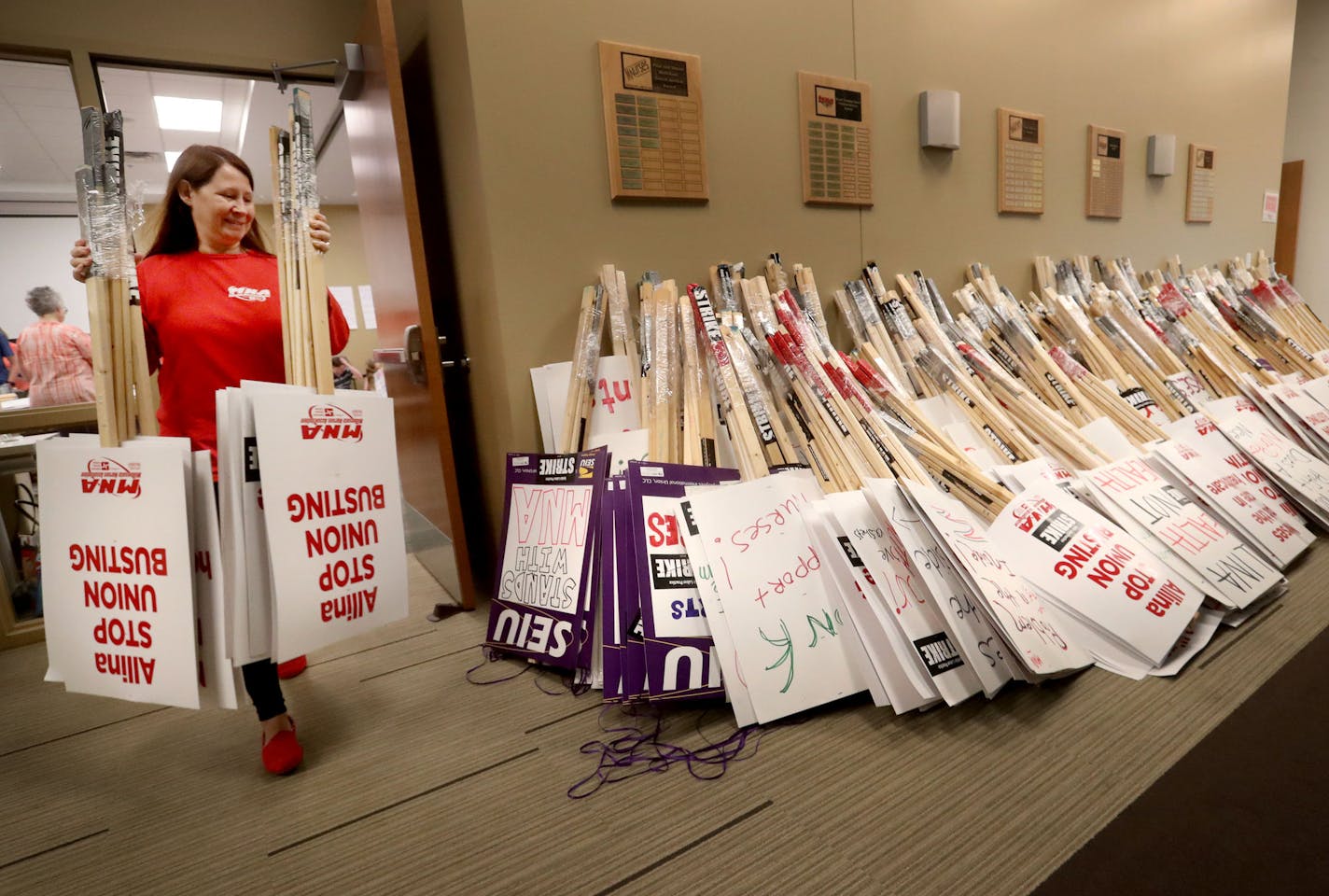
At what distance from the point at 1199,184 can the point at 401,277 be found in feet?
16.1

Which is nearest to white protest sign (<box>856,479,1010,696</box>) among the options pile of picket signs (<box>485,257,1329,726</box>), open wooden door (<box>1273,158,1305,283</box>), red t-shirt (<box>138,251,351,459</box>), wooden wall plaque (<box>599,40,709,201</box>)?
pile of picket signs (<box>485,257,1329,726</box>)

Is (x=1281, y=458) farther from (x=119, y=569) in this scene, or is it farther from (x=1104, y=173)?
(x=119, y=569)

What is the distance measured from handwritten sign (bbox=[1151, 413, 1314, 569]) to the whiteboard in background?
32.3 ft

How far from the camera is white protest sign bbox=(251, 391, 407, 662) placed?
1315 millimetres

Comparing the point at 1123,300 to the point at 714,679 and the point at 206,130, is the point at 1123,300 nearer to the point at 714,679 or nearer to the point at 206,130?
the point at 714,679

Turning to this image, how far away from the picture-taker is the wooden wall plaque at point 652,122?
207 centimetres

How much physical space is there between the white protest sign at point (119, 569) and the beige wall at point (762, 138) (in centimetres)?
95

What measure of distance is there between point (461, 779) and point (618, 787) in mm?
344

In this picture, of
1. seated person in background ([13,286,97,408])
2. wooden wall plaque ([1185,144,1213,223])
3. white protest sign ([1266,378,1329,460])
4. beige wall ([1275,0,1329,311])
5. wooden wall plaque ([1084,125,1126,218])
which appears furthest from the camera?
beige wall ([1275,0,1329,311])

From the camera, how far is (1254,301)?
388 cm

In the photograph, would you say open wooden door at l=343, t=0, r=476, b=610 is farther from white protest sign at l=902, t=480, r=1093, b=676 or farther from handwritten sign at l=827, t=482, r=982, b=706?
white protest sign at l=902, t=480, r=1093, b=676

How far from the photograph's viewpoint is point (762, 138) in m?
2.38

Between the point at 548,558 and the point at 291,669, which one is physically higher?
the point at 548,558

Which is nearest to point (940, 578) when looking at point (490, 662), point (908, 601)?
point (908, 601)
